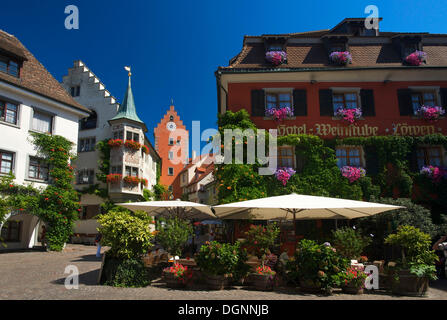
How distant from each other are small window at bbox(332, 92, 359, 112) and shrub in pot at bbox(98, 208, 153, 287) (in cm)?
1243

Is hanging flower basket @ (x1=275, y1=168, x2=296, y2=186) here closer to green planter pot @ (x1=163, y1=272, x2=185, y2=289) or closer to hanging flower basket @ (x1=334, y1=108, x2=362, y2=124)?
hanging flower basket @ (x1=334, y1=108, x2=362, y2=124)

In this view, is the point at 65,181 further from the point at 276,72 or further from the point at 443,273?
the point at 443,273

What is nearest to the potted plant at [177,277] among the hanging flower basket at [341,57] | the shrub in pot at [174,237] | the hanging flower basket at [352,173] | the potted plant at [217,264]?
the potted plant at [217,264]

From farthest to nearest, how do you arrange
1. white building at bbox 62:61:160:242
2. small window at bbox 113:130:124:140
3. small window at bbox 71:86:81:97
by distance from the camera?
small window at bbox 71:86:81:97 → small window at bbox 113:130:124:140 → white building at bbox 62:61:160:242

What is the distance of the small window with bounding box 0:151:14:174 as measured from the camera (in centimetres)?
1872

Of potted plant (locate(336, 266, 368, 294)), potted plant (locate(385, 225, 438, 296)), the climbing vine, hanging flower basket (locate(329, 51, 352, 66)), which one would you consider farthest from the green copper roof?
potted plant (locate(385, 225, 438, 296))

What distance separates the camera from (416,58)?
16.8 m

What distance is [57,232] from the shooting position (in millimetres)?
20281

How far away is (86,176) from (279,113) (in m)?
20.0

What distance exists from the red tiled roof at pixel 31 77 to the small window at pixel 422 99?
2067cm

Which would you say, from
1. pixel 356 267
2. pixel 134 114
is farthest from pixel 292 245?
pixel 134 114

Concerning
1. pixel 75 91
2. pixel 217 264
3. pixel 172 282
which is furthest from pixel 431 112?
pixel 75 91

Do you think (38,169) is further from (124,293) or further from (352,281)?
(352,281)

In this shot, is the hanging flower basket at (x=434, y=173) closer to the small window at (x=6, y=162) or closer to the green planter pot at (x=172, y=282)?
the green planter pot at (x=172, y=282)
